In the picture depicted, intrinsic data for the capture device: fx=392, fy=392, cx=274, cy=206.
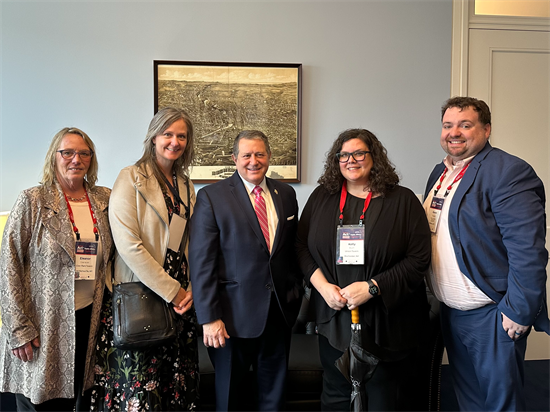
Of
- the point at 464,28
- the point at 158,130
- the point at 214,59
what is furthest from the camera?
the point at 464,28

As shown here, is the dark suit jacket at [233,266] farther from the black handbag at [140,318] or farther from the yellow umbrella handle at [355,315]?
the yellow umbrella handle at [355,315]

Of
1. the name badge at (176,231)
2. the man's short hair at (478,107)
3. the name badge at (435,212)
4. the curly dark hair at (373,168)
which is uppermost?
the man's short hair at (478,107)

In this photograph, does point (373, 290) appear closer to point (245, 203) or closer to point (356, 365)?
point (356, 365)

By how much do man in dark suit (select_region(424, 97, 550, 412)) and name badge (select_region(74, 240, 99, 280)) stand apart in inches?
66.0

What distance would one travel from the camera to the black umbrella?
1.72 metres

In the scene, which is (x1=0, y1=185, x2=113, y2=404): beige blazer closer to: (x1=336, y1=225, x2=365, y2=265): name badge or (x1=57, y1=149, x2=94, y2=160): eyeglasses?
(x1=57, y1=149, x2=94, y2=160): eyeglasses

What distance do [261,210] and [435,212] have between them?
2.96 feet

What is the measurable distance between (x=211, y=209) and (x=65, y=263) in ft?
2.33

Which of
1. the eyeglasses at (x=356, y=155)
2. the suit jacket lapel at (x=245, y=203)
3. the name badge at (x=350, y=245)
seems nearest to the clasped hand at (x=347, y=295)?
the name badge at (x=350, y=245)

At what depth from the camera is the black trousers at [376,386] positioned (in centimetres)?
182

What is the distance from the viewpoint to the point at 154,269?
5.90 feet

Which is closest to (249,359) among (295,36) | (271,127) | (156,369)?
(156,369)

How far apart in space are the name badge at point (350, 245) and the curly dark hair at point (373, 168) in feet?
0.75

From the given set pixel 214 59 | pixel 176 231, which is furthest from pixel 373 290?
pixel 214 59
